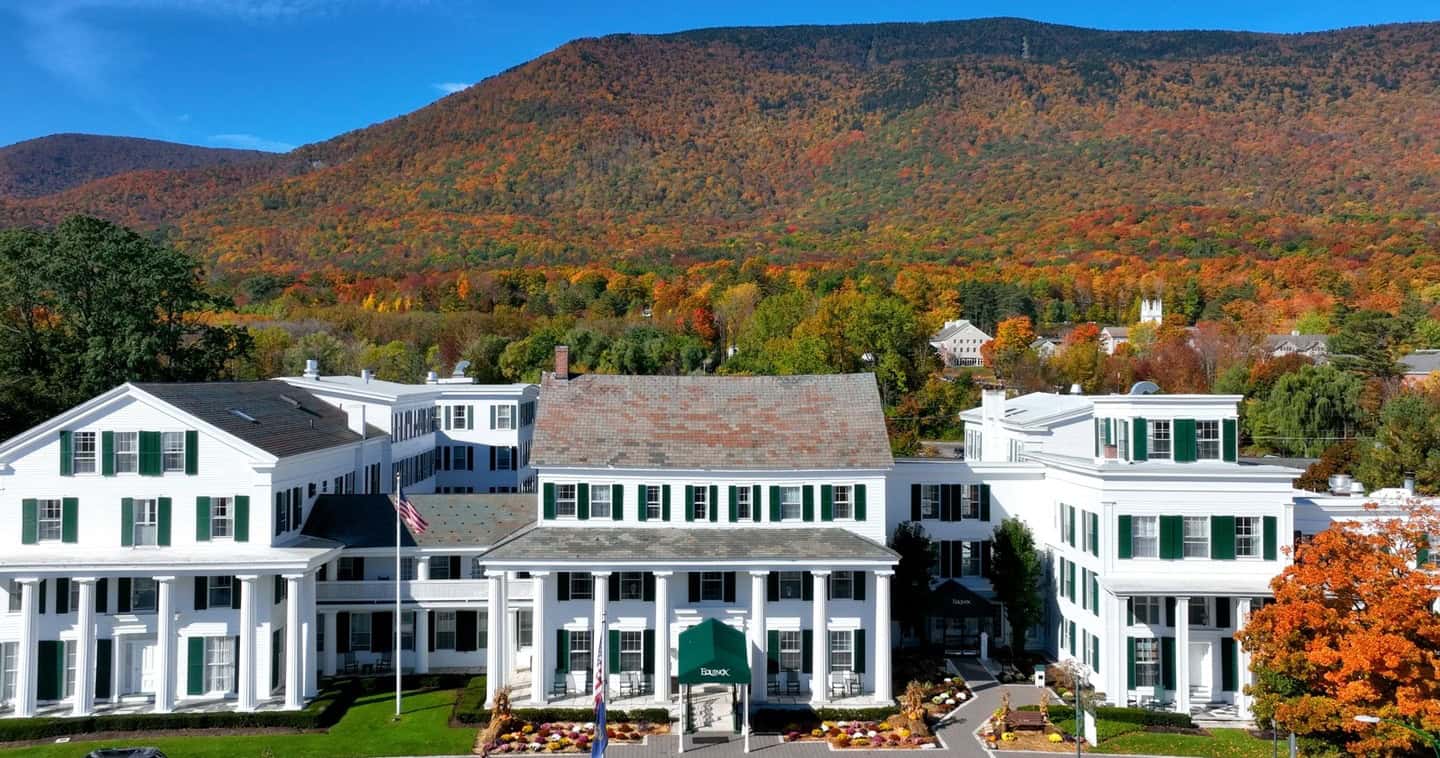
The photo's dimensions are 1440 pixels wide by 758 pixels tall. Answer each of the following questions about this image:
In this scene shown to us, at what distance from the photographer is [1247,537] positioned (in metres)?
33.9

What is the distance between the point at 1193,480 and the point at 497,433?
119 feet

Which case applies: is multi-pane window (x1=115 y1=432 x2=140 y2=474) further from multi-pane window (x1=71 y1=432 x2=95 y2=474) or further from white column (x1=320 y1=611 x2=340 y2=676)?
white column (x1=320 y1=611 x2=340 y2=676)

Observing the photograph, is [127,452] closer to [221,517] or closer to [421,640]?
[221,517]

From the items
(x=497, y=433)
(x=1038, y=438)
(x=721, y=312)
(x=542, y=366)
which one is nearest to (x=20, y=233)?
(x=497, y=433)

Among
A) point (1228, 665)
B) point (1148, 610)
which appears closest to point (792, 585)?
point (1148, 610)

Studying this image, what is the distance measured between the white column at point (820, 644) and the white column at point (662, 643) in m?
4.70

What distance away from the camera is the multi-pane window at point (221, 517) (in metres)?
34.9

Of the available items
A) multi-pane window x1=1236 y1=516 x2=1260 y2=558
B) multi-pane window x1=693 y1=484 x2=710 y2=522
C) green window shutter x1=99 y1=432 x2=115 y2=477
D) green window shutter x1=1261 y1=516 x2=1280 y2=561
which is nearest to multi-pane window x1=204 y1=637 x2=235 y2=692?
green window shutter x1=99 y1=432 x2=115 y2=477

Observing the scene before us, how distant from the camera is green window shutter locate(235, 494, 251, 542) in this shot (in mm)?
34938

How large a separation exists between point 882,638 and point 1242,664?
37.2 ft

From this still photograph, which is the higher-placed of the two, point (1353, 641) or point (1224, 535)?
point (1224, 535)

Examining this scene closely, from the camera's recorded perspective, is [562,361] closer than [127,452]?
No

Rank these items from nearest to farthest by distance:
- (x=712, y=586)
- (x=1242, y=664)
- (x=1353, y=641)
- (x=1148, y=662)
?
(x=1353, y=641), (x=1242, y=664), (x=1148, y=662), (x=712, y=586)

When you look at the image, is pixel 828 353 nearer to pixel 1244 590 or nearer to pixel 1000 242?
pixel 1244 590
